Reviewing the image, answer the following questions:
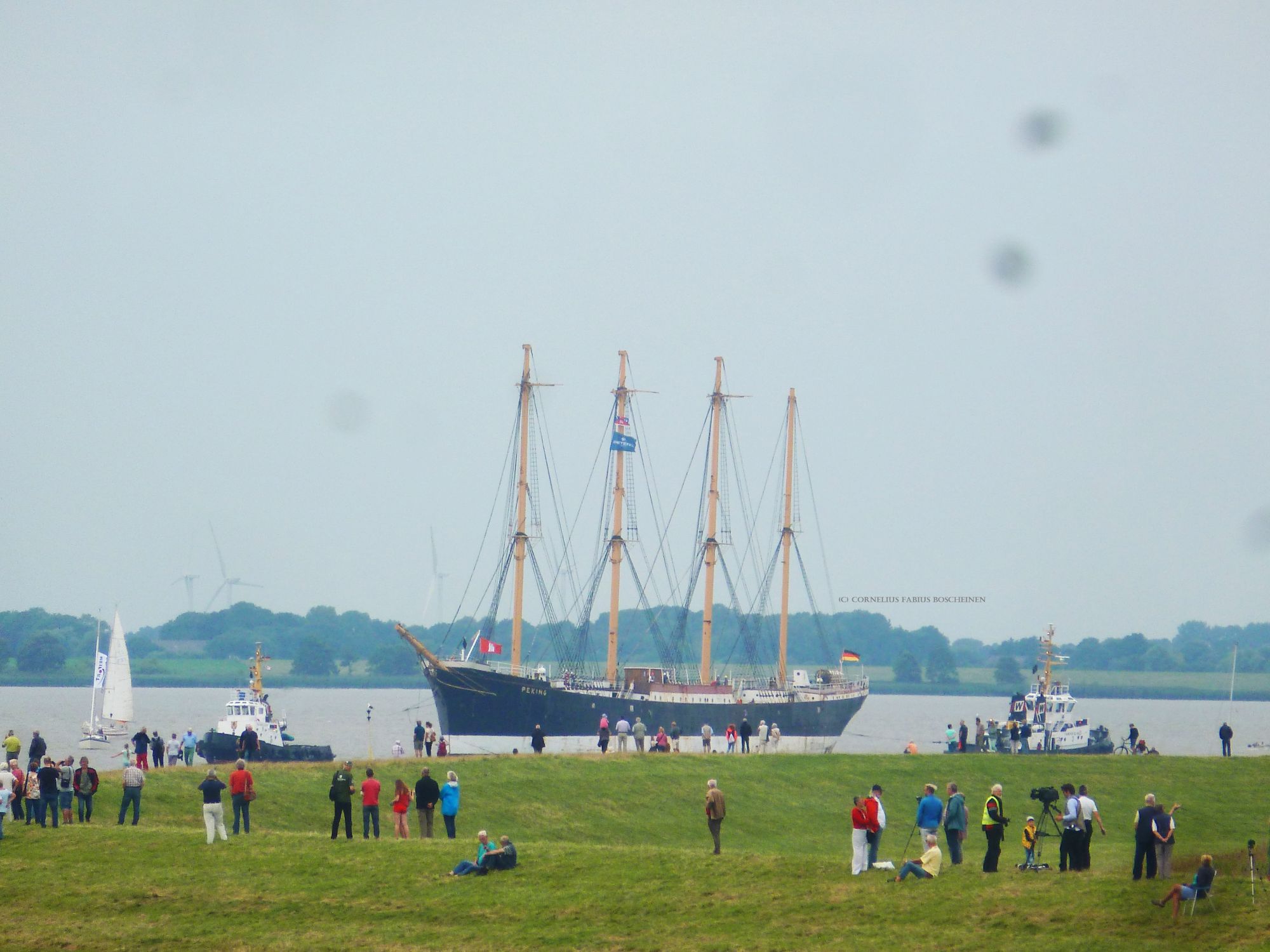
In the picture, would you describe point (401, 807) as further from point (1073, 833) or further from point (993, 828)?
point (1073, 833)

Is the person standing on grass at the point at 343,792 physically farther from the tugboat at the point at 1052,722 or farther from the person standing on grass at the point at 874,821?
the tugboat at the point at 1052,722

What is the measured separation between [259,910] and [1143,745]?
45.1 meters

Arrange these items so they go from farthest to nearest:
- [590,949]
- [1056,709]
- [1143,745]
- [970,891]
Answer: [1056,709] < [1143,745] < [970,891] < [590,949]

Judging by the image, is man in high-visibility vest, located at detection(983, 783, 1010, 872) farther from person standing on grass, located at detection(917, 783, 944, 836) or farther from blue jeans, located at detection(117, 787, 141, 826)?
blue jeans, located at detection(117, 787, 141, 826)

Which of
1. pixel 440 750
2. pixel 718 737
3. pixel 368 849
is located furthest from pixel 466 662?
pixel 368 849

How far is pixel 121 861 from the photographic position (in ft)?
99.2

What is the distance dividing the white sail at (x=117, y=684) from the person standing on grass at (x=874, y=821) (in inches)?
3074

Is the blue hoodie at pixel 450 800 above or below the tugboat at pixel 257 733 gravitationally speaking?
above

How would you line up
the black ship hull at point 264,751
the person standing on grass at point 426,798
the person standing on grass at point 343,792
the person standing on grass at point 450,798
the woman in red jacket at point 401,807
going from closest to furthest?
the person standing on grass at point 343,792 < the person standing on grass at point 450,798 < the person standing on grass at point 426,798 < the woman in red jacket at point 401,807 < the black ship hull at point 264,751

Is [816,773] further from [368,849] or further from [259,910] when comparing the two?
[259,910]

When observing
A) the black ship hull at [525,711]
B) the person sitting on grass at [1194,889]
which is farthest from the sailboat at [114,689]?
the person sitting on grass at [1194,889]

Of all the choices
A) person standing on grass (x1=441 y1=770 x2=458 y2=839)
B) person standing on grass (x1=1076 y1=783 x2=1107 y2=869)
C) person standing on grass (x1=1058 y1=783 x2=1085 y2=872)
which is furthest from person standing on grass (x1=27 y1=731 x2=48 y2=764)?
person standing on grass (x1=1076 y1=783 x2=1107 y2=869)

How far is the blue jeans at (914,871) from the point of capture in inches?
1056

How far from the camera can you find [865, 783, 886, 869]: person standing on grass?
88.9 feet
